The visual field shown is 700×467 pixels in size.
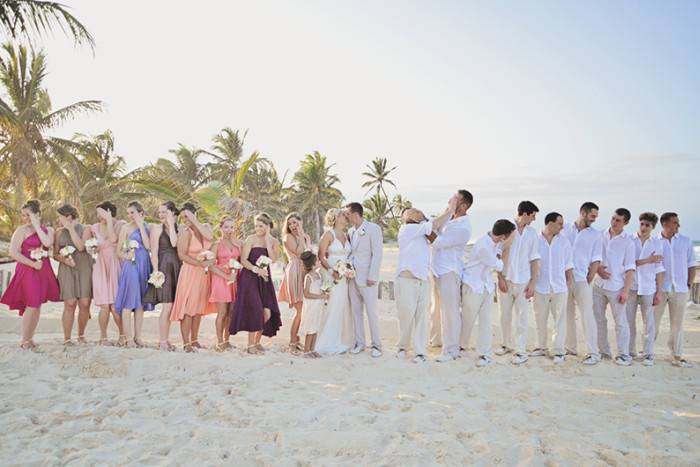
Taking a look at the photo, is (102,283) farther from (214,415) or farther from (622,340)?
(622,340)

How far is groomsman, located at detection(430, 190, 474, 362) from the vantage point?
22.9 ft

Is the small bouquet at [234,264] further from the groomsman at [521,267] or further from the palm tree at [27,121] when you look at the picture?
the palm tree at [27,121]

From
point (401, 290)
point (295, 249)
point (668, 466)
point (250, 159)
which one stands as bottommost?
point (668, 466)

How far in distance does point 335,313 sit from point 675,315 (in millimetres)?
4735

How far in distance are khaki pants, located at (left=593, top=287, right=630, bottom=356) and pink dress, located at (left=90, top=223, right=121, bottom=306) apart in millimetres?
6783

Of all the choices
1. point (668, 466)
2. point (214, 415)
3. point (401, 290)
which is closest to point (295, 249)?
point (401, 290)

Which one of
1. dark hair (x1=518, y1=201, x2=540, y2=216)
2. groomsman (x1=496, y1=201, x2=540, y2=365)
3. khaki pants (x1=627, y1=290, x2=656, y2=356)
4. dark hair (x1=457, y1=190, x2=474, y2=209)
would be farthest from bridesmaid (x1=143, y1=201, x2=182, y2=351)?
khaki pants (x1=627, y1=290, x2=656, y2=356)

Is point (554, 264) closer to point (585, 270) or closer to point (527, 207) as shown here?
point (585, 270)

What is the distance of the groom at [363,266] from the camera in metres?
7.25

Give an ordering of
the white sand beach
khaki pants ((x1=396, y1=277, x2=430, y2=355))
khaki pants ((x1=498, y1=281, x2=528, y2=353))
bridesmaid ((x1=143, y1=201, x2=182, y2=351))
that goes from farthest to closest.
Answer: khaki pants ((x1=396, y1=277, x2=430, y2=355))
khaki pants ((x1=498, y1=281, x2=528, y2=353))
bridesmaid ((x1=143, y1=201, x2=182, y2=351))
the white sand beach

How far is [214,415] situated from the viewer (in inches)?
178

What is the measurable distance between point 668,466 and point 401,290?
3903 mm

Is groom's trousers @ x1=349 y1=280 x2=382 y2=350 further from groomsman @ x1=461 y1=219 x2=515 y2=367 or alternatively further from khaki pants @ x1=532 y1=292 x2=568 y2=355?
khaki pants @ x1=532 y1=292 x2=568 y2=355

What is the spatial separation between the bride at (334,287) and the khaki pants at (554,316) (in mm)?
2733
